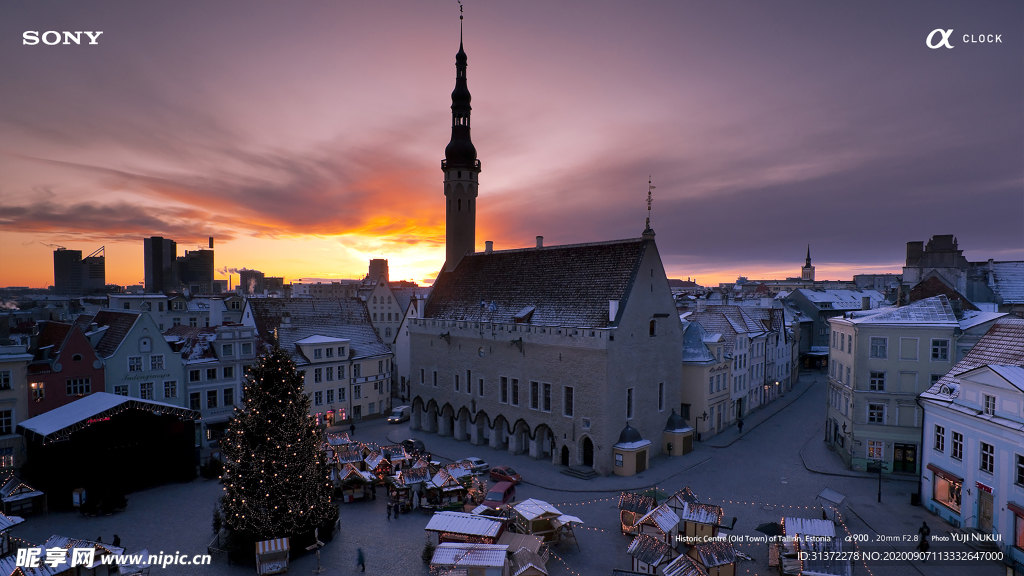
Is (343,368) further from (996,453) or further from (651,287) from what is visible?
(996,453)

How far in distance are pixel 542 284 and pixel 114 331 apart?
34.6m

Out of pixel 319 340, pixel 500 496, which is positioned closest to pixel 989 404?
pixel 500 496

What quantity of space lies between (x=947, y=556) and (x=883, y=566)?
3603mm

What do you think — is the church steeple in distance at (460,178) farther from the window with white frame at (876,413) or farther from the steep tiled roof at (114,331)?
the window with white frame at (876,413)

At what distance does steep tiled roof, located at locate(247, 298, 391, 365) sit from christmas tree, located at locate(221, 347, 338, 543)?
2414cm

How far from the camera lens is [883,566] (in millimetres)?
23688

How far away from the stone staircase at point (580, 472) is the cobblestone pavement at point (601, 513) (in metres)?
0.60

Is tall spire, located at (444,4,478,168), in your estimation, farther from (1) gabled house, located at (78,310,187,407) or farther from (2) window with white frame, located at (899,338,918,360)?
(2) window with white frame, located at (899,338,918,360)

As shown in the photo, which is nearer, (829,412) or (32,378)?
(32,378)

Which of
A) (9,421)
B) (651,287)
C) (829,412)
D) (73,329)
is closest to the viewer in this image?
(9,421)

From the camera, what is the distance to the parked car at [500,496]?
2878cm

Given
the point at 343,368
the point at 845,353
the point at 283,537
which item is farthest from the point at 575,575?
the point at 343,368

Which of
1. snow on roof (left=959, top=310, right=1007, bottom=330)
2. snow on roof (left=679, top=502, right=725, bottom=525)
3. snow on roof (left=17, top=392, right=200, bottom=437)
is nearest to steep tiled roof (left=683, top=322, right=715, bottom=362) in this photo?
snow on roof (left=959, top=310, right=1007, bottom=330)

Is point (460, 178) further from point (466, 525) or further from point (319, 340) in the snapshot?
point (466, 525)
